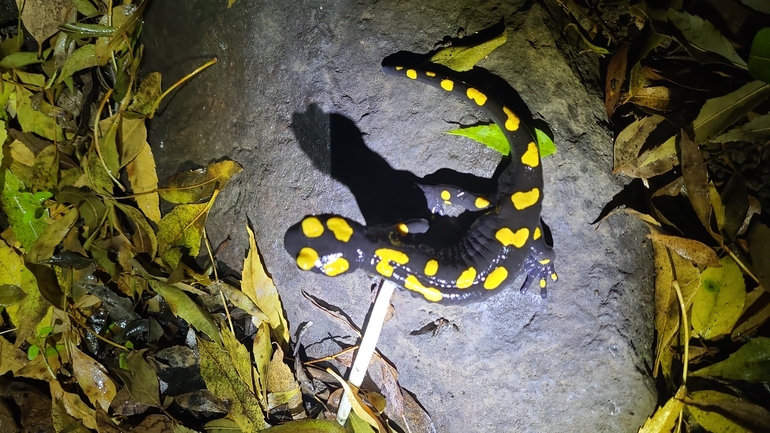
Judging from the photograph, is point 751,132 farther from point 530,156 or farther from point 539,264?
point 539,264

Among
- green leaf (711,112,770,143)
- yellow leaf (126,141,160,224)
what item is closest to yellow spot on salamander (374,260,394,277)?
yellow leaf (126,141,160,224)

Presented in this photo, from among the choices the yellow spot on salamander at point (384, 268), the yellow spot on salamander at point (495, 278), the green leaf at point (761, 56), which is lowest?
the yellow spot on salamander at point (495, 278)

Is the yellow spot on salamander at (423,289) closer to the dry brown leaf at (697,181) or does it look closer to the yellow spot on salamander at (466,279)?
the yellow spot on salamander at (466,279)

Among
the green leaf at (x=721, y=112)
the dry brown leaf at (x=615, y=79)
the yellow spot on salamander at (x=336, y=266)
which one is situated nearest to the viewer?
the green leaf at (x=721, y=112)

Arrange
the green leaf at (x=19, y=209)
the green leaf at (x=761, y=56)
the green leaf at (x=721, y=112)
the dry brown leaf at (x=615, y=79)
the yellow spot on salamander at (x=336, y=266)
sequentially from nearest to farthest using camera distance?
the green leaf at (x=761, y=56) → the green leaf at (x=721, y=112) → the yellow spot on salamander at (x=336, y=266) → the dry brown leaf at (x=615, y=79) → the green leaf at (x=19, y=209)

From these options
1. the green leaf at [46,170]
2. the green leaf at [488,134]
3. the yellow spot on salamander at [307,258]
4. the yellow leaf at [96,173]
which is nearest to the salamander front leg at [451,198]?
the green leaf at [488,134]

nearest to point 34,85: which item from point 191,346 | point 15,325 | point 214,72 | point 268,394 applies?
point 214,72
